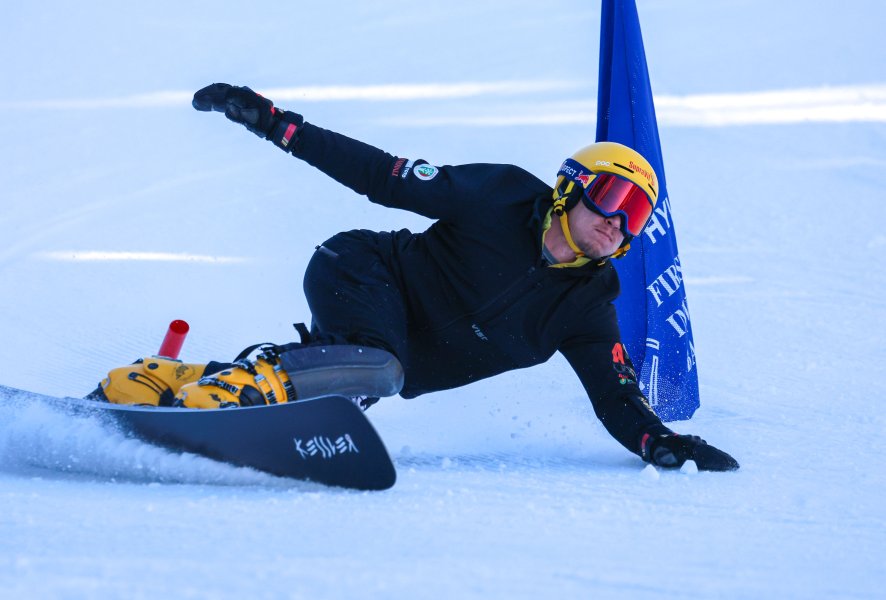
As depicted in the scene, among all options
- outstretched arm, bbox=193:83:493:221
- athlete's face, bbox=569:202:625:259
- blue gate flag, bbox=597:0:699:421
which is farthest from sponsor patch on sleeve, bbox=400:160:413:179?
blue gate flag, bbox=597:0:699:421

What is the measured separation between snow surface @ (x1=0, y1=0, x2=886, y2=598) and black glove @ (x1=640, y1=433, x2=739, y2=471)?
0.23 feet

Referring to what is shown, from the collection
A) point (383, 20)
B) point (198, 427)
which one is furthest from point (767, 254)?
point (383, 20)

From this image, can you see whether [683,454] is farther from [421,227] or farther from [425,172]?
[421,227]

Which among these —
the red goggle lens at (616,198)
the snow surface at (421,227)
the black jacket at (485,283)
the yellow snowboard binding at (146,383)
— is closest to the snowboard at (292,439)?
the snow surface at (421,227)

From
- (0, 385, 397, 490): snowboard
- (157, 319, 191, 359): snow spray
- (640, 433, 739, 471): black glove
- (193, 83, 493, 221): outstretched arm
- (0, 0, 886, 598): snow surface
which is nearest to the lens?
(0, 0, 886, 598): snow surface

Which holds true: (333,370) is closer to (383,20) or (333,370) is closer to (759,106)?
(759,106)

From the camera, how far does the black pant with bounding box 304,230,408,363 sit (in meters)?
3.06

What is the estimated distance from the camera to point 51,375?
405 cm

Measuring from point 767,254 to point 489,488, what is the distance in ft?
14.5

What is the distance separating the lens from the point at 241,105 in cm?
314

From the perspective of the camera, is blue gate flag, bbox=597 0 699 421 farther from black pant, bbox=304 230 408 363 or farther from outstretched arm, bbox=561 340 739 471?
black pant, bbox=304 230 408 363

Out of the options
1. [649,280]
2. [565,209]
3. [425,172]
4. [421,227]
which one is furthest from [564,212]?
[421,227]

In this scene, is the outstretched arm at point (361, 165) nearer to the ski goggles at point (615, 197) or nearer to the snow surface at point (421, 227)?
the ski goggles at point (615, 197)

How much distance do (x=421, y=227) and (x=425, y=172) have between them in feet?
10.9
